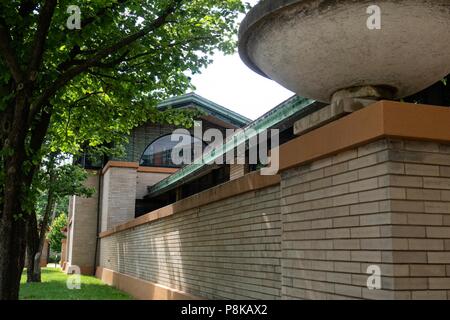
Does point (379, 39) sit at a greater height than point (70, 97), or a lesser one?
lesser

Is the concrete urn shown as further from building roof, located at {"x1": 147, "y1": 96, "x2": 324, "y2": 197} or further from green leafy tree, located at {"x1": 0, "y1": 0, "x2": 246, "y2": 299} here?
green leafy tree, located at {"x1": 0, "y1": 0, "x2": 246, "y2": 299}

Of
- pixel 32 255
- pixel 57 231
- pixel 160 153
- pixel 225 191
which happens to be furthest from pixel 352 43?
pixel 57 231

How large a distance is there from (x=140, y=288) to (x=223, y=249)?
658 centimetres

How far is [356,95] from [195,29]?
7.08m

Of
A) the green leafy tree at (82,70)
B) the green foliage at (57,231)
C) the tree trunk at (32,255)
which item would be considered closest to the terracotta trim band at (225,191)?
the green leafy tree at (82,70)

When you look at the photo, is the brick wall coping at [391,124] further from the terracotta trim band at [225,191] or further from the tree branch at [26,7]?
the tree branch at [26,7]

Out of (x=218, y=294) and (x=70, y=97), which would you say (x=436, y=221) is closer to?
(x=218, y=294)

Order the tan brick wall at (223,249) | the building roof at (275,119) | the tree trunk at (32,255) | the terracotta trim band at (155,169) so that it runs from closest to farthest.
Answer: the tan brick wall at (223,249) → the building roof at (275,119) → the tree trunk at (32,255) → the terracotta trim band at (155,169)

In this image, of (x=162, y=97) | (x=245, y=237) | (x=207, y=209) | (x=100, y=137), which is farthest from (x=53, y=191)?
(x=245, y=237)

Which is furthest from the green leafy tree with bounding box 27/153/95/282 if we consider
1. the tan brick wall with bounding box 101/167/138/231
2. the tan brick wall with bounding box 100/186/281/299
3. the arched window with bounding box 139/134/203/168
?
the tan brick wall with bounding box 100/186/281/299

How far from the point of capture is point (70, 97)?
468 inches

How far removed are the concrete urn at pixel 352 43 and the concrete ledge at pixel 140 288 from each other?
547cm

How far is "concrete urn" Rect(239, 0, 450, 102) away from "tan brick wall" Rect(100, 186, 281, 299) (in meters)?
2.07

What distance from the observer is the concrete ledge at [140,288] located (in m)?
9.54
